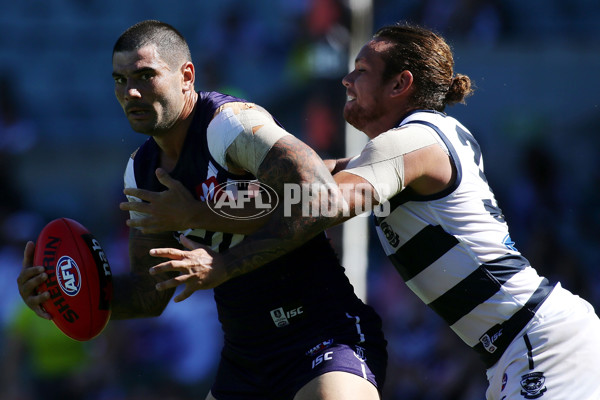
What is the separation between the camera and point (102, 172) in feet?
33.7

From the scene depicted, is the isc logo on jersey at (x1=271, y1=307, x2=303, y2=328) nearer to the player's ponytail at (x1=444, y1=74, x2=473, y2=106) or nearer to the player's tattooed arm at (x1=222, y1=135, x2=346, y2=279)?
the player's tattooed arm at (x1=222, y1=135, x2=346, y2=279)

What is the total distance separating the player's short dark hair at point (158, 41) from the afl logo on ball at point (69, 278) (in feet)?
3.13

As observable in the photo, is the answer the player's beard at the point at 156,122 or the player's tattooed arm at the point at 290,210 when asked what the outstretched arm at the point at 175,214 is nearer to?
the player's tattooed arm at the point at 290,210

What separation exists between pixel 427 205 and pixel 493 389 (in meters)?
0.80

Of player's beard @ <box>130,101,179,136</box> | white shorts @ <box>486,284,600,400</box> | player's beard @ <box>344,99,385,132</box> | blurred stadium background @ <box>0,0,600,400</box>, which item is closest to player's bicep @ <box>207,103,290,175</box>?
player's beard @ <box>130,101,179,136</box>

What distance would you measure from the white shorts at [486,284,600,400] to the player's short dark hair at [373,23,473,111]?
1015 mm

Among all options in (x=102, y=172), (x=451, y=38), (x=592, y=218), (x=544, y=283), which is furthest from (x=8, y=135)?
(x=544, y=283)

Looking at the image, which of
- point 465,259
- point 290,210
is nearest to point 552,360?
point 465,259

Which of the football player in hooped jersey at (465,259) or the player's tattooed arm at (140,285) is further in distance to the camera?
the player's tattooed arm at (140,285)

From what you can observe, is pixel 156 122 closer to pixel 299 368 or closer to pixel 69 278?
pixel 69 278

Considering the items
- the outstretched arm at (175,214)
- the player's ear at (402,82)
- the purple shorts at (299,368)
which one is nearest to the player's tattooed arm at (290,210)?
the outstretched arm at (175,214)

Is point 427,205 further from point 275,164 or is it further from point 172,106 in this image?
point 172,106

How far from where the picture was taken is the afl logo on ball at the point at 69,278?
3.62 meters

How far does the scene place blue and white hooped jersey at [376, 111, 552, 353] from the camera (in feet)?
10.7
